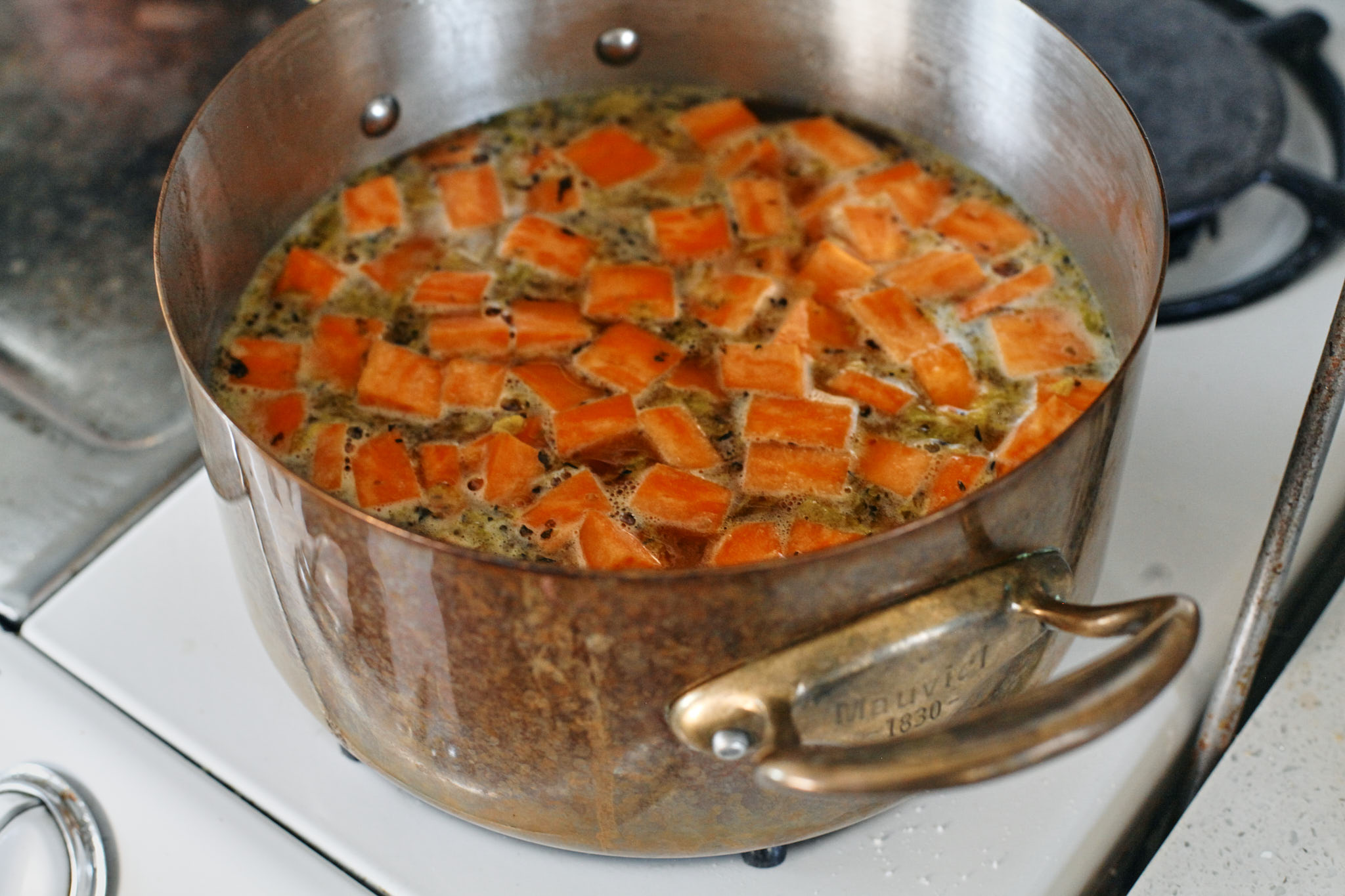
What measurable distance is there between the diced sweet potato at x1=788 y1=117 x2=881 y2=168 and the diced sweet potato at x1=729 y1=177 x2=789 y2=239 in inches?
2.1

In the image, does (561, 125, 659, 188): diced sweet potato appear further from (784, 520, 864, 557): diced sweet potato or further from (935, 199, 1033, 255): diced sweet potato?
(784, 520, 864, 557): diced sweet potato

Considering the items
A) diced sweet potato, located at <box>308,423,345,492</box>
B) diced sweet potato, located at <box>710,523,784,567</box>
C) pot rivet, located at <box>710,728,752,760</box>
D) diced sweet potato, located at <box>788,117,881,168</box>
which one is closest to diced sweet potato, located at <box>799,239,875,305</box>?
diced sweet potato, located at <box>788,117,881,168</box>

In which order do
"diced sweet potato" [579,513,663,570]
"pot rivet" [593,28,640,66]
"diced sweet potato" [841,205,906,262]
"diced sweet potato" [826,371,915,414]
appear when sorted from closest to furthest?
"diced sweet potato" [579,513,663,570]
"diced sweet potato" [826,371,915,414]
"diced sweet potato" [841,205,906,262]
"pot rivet" [593,28,640,66]

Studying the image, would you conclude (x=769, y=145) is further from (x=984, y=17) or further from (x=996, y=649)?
(x=996, y=649)

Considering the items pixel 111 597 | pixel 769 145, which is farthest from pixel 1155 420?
pixel 111 597

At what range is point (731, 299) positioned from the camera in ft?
2.86

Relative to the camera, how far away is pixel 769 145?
985 millimetres

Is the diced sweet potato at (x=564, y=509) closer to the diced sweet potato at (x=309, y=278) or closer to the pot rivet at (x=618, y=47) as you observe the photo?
the diced sweet potato at (x=309, y=278)

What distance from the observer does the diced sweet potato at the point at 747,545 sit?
70 cm

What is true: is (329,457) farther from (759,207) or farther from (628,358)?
(759,207)

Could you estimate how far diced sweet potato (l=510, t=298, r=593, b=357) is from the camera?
0.84 meters

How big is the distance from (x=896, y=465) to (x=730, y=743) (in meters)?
0.29

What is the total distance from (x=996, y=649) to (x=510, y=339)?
41 centimetres

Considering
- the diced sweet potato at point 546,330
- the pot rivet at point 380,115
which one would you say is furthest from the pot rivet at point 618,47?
the diced sweet potato at point 546,330
